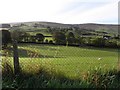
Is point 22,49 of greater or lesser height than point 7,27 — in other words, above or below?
below

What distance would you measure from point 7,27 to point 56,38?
6.94 ft

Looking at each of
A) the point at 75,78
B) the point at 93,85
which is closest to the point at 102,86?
the point at 93,85

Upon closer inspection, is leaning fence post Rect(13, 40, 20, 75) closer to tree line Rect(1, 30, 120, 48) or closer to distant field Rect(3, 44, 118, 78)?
distant field Rect(3, 44, 118, 78)

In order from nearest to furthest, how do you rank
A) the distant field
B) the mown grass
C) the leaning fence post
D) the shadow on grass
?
the shadow on grass, the mown grass, the leaning fence post, the distant field

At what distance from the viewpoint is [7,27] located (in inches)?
454

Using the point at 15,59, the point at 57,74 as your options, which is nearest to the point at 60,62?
the point at 57,74

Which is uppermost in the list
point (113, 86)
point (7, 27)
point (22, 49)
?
point (7, 27)

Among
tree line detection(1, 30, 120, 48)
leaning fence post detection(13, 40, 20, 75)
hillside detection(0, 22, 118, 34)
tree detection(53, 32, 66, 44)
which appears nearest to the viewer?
leaning fence post detection(13, 40, 20, 75)

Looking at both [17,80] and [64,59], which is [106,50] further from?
[17,80]

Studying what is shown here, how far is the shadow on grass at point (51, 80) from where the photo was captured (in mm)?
7543

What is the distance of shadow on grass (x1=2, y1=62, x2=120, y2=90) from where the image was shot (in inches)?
297

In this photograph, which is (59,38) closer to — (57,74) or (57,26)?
(57,26)

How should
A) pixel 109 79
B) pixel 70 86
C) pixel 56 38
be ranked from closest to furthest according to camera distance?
pixel 70 86 < pixel 109 79 < pixel 56 38

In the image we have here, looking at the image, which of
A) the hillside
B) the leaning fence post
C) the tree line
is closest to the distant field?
the leaning fence post
